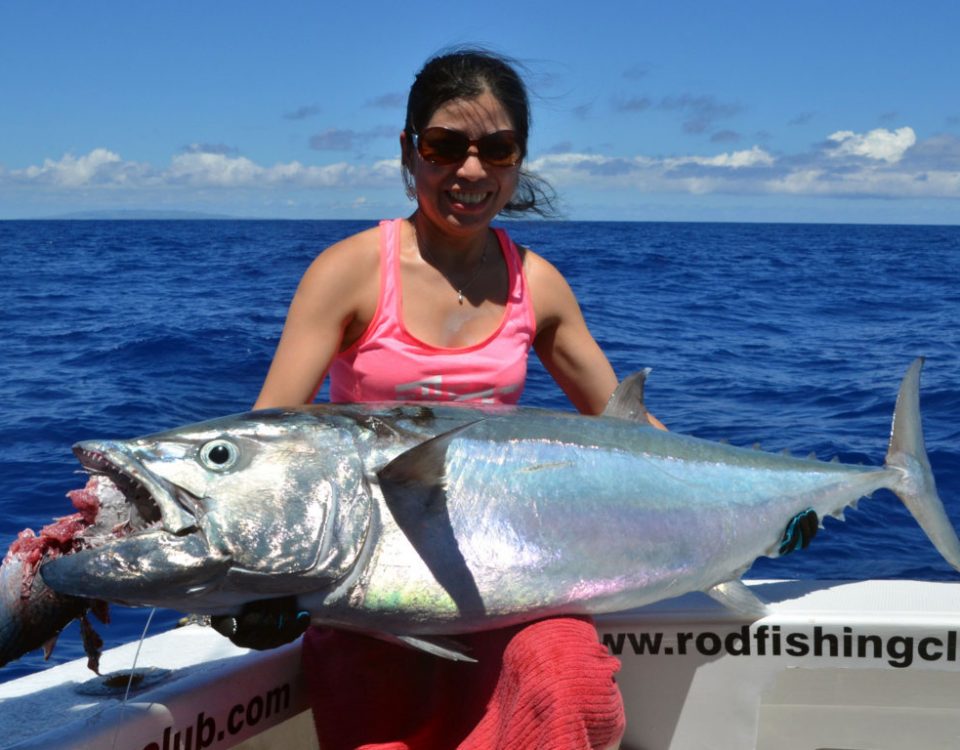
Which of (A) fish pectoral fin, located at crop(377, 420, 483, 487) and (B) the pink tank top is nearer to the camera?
(A) fish pectoral fin, located at crop(377, 420, 483, 487)

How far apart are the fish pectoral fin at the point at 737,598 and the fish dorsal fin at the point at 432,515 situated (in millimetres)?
750

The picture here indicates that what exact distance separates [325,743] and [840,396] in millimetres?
8101

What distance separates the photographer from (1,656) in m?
2.02

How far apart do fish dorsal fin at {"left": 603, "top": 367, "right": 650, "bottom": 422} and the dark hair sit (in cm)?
73

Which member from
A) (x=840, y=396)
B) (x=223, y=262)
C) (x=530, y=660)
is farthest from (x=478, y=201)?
(x=223, y=262)

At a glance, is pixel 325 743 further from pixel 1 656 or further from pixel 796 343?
pixel 796 343

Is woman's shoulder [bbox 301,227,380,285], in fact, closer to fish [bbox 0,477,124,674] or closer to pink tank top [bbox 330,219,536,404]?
pink tank top [bbox 330,219,536,404]

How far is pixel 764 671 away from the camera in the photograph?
109 inches

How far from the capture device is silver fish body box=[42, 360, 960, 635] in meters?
1.96

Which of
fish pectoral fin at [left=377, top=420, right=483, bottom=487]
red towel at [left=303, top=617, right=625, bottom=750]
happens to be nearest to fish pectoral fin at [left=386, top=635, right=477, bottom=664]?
red towel at [left=303, top=617, right=625, bottom=750]

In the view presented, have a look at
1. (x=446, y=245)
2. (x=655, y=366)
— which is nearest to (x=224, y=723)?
(x=446, y=245)

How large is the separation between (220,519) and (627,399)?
1.15 m

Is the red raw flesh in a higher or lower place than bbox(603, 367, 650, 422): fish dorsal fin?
lower

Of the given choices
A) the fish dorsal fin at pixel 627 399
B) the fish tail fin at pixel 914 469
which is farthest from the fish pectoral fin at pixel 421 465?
the fish tail fin at pixel 914 469
